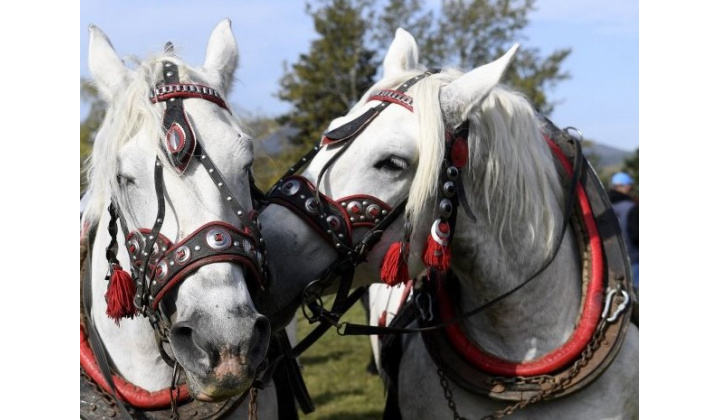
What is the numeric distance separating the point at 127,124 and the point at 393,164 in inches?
31.8

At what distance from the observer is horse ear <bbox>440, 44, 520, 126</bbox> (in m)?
2.49

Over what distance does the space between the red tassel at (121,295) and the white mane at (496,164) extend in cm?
88

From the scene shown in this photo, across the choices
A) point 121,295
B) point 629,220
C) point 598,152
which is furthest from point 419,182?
point 598,152

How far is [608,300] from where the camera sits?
2742 mm

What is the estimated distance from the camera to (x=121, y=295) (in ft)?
7.00

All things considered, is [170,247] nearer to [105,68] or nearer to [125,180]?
[125,180]

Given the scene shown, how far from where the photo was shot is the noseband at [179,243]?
196 cm

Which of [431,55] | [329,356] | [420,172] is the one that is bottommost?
[329,356]

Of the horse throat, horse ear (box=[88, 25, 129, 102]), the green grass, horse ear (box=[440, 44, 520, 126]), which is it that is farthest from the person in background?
horse ear (box=[88, 25, 129, 102])

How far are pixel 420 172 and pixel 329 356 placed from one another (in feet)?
20.8

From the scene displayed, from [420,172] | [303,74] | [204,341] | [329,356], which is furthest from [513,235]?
[303,74]

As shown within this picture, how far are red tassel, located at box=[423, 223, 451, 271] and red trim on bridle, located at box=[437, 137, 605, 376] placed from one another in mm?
454

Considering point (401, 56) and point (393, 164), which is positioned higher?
point (401, 56)
